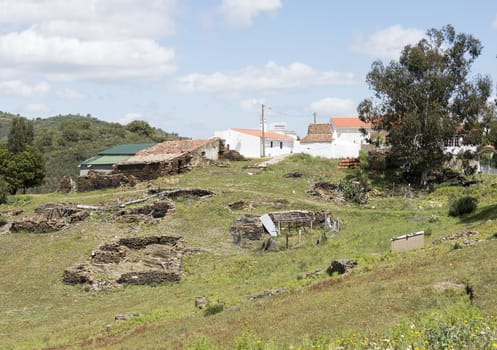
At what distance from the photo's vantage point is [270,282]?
2767 cm

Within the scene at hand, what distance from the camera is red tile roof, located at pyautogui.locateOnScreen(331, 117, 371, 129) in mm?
72812

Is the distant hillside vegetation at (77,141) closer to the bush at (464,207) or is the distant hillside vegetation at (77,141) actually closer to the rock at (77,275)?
the rock at (77,275)

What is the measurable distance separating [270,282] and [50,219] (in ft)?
67.6

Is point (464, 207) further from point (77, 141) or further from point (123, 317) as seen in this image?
point (77, 141)

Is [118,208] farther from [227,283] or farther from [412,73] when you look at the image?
[412,73]

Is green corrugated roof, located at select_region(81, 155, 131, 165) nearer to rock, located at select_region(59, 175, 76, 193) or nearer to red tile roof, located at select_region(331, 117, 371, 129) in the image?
rock, located at select_region(59, 175, 76, 193)

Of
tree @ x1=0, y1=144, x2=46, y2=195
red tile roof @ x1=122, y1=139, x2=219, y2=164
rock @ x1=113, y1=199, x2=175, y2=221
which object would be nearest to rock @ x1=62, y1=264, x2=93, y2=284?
rock @ x1=113, y1=199, x2=175, y2=221

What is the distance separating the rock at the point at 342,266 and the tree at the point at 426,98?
2662 centimetres

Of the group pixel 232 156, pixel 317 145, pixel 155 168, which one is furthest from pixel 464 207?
pixel 232 156

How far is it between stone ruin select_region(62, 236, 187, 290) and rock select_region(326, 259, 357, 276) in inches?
383

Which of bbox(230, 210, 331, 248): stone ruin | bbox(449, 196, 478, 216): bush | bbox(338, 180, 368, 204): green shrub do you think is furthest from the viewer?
bbox(338, 180, 368, 204): green shrub

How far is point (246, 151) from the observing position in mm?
72125

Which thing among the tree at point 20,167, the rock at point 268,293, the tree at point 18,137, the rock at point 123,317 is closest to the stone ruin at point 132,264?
the rock at point 123,317

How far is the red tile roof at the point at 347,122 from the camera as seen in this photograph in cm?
7281
